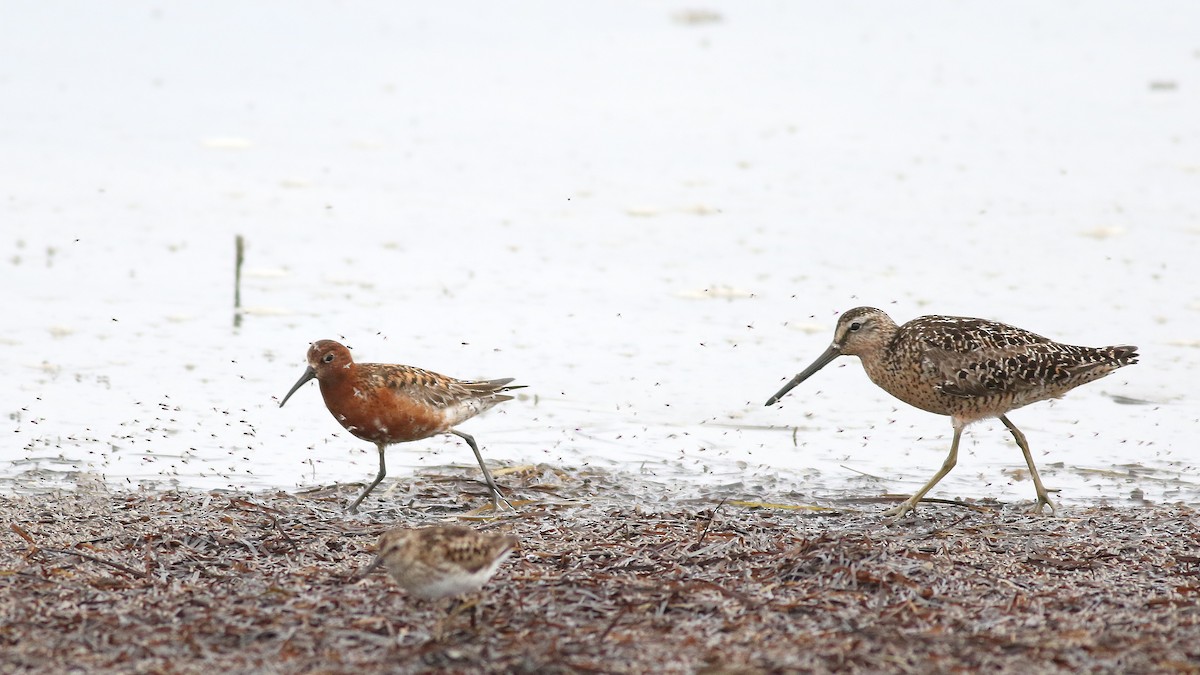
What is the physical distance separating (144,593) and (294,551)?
0.79 m

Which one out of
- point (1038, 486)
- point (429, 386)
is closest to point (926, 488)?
point (1038, 486)

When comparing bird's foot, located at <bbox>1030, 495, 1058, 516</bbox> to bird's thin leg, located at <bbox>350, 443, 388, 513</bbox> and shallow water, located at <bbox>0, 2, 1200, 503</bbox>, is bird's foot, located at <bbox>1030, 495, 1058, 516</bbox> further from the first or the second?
bird's thin leg, located at <bbox>350, 443, 388, 513</bbox>

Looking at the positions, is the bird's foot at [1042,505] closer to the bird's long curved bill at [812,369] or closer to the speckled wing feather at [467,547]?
the bird's long curved bill at [812,369]

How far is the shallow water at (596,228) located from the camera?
353 inches

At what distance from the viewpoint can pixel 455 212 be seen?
1270 cm

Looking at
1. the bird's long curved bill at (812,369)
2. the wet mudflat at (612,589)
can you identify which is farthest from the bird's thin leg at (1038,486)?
the bird's long curved bill at (812,369)

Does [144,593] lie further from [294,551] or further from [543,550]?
[543,550]

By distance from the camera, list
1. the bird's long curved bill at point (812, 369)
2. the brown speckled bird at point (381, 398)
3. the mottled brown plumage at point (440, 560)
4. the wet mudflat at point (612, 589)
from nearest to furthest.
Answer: the wet mudflat at point (612, 589) → the mottled brown plumage at point (440, 560) → the brown speckled bird at point (381, 398) → the bird's long curved bill at point (812, 369)

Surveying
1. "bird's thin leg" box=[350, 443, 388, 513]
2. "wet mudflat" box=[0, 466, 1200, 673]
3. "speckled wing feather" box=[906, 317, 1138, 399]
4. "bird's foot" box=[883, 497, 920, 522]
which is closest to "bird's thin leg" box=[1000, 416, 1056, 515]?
"wet mudflat" box=[0, 466, 1200, 673]

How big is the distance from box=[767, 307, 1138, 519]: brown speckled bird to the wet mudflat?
0.62 metres

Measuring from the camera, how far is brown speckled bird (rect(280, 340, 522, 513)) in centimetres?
802

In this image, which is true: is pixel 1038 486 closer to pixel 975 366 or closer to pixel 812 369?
pixel 975 366

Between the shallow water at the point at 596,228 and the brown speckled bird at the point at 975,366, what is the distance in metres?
0.47

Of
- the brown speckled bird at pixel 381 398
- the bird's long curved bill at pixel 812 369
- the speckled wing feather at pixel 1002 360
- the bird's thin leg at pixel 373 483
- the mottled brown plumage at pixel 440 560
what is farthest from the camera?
the bird's long curved bill at pixel 812 369
